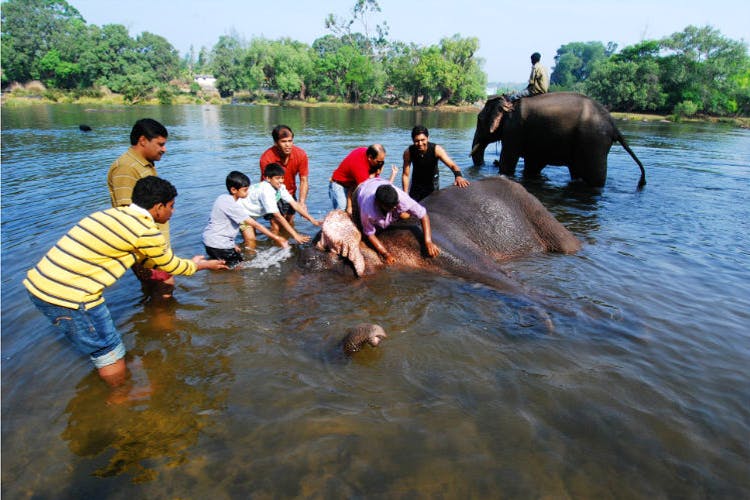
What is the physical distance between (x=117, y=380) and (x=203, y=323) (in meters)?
1.06

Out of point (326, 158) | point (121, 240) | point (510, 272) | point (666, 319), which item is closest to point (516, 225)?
point (510, 272)

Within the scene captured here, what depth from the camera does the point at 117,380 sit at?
3.56 meters

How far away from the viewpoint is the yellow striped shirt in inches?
122

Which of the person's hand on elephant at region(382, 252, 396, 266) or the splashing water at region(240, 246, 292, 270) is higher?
the person's hand on elephant at region(382, 252, 396, 266)

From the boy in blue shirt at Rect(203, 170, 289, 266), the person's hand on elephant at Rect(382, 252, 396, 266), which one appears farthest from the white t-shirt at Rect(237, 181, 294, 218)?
the person's hand on elephant at Rect(382, 252, 396, 266)

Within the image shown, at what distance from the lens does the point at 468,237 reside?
19.1ft

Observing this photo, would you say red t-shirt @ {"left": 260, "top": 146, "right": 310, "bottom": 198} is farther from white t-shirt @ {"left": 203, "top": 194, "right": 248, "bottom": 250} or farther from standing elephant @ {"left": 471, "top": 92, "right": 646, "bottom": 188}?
standing elephant @ {"left": 471, "top": 92, "right": 646, "bottom": 188}

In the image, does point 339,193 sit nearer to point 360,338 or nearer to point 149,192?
point 360,338

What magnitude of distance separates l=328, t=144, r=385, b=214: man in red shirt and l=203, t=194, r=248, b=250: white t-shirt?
1.63 meters

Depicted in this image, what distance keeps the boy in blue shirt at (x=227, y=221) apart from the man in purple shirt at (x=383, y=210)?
1.30 meters

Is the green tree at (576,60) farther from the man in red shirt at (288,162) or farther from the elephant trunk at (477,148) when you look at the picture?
the man in red shirt at (288,162)

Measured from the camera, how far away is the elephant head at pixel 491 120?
461 inches

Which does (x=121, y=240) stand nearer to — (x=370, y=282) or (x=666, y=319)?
(x=370, y=282)

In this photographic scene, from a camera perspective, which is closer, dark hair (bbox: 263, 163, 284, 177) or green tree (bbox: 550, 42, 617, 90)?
dark hair (bbox: 263, 163, 284, 177)
